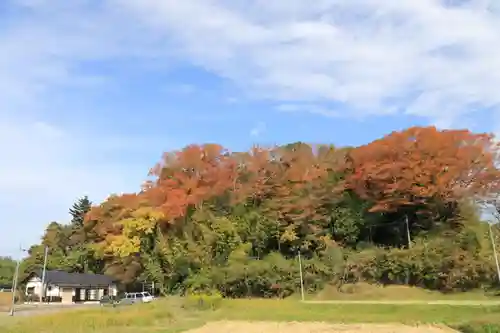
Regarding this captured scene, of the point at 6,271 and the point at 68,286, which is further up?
the point at 6,271

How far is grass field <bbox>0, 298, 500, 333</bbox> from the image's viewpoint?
18.2 m

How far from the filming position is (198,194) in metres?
42.3

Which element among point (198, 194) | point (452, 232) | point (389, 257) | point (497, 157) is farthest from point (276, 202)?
point (497, 157)

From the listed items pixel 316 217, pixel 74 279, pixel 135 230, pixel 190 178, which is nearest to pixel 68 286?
pixel 74 279

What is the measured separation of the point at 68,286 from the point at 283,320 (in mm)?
33642

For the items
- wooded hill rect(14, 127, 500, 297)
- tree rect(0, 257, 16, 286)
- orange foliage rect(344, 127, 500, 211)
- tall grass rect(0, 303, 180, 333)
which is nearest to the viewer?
tall grass rect(0, 303, 180, 333)

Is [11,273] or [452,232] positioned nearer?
[452,232]

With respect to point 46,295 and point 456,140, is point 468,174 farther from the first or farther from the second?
point 46,295

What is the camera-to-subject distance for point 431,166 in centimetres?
3278

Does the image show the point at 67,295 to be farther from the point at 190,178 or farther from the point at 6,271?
the point at 6,271

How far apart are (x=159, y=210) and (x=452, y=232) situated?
2617cm

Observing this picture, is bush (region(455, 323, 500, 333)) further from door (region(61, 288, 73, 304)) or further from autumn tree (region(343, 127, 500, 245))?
door (region(61, 288, 73, 304))

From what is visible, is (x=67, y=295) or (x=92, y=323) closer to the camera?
(x=92, y=323)

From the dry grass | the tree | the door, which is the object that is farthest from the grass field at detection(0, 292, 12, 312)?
the tree
